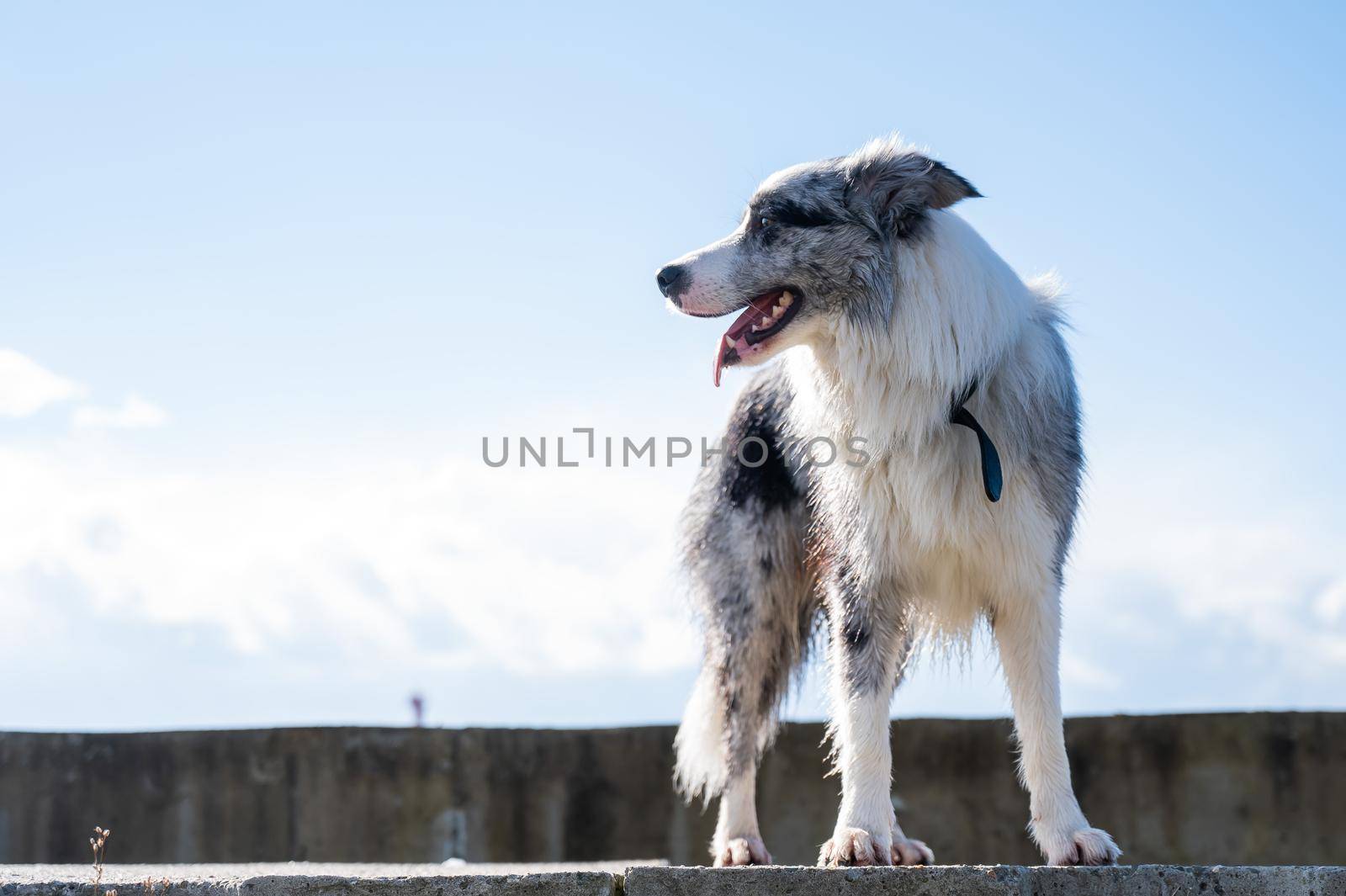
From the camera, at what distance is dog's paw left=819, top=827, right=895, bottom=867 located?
3.65m

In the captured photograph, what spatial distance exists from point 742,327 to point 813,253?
13.0 inches

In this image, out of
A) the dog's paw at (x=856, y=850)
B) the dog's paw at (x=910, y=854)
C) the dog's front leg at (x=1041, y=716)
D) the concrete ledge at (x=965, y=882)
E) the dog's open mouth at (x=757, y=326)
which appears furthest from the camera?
the dog's open mouth at (x=757, y=326)

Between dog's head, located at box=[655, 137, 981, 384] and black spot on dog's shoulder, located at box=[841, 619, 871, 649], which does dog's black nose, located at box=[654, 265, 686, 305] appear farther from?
black spot on dog's shoulder, located at box=[841, 619, 871, 649]

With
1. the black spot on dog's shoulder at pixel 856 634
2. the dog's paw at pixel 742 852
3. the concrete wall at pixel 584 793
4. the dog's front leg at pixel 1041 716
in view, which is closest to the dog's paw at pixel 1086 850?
the dog's front leg at pixel 1041 716

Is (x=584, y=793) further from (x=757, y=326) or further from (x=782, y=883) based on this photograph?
(x=782, y=883)

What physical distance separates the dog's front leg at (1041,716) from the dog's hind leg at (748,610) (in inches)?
38.5

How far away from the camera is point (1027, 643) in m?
3.99

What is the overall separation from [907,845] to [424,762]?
10.5 ft

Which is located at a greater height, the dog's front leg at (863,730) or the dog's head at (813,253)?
the dog's head at (813,253)

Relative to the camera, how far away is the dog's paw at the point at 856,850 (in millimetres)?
3654

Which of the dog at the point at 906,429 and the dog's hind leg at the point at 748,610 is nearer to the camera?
the dog at the point at 906,429

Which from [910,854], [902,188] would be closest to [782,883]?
[910,854]

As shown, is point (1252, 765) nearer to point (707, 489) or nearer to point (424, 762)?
point (707, 489)

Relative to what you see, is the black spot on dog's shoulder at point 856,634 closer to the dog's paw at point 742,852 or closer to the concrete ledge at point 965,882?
the concrete ledge at point 965,882
